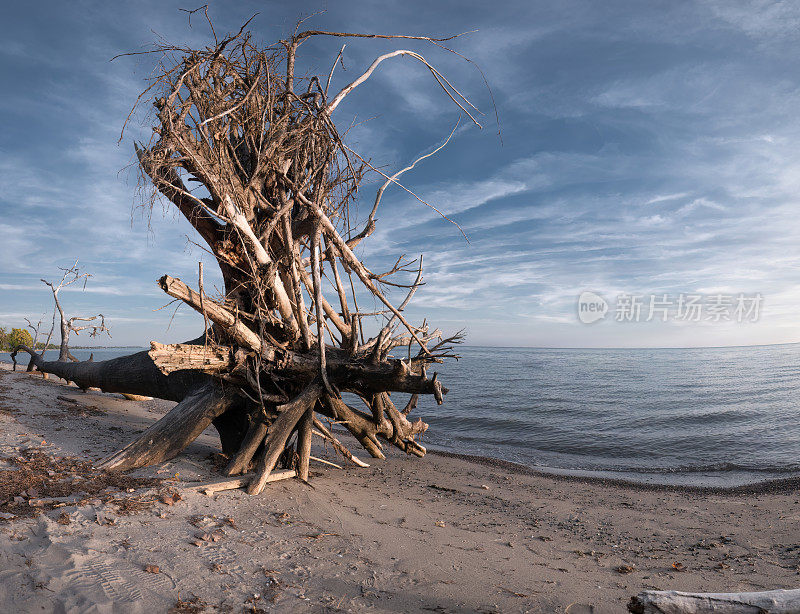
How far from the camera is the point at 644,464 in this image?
12.0 m

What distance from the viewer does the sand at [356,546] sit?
3152mm

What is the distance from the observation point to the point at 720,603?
8.38 ft

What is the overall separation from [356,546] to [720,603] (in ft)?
9.29

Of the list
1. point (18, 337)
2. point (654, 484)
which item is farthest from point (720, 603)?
point (18, 337)

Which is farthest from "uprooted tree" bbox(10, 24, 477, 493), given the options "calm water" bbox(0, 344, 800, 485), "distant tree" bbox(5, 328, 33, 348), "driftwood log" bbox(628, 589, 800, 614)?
"distant tree" bbox(5, 328, 33, 348)

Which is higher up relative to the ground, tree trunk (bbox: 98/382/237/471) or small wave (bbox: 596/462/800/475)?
tree trunk (bbox: 98/382/237/471)

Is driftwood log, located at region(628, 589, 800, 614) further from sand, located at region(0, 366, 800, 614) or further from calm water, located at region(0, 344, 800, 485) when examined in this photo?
calm water, located at region(0, 344, 800, 485)

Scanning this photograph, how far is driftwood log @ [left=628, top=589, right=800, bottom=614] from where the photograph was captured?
2.52m

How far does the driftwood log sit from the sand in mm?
1030

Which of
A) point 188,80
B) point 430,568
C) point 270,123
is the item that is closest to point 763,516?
point 430,568

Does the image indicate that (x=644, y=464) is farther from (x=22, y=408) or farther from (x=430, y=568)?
(x=22, y=408)

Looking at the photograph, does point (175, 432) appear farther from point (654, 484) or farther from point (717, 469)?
point (717, 469)

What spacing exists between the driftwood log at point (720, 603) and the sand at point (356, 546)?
1030 millimetres

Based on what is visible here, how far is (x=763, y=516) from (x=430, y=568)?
6.62 m
